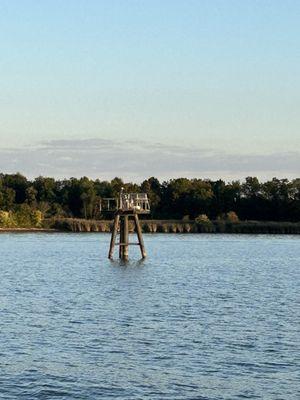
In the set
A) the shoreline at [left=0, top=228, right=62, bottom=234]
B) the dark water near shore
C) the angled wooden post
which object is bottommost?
the dark water near shore

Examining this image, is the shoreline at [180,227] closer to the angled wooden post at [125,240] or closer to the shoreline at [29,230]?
the shoreline at [29,230]

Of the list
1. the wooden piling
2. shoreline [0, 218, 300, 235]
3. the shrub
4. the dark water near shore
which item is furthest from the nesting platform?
the shrub

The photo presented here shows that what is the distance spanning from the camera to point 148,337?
39.5m

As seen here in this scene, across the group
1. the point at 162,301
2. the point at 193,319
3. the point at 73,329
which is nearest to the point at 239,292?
the point at 162,301

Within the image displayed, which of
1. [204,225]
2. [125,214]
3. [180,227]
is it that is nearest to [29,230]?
[180,227]

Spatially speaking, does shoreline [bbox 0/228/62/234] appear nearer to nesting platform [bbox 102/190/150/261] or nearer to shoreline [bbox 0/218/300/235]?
shoreline [bbox 0/218/300/235]

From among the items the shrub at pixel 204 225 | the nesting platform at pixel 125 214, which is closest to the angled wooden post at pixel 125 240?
the nesting platform at pixel 125 214

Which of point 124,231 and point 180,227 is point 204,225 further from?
point 124,231

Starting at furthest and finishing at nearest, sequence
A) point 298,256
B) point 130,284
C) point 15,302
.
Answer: point 298,256 < point 130,284 < point 15,302

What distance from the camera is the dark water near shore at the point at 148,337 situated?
3033 centimetres

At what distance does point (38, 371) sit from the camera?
32.2 meters

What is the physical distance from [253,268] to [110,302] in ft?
122

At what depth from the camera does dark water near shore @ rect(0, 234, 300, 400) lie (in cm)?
3033

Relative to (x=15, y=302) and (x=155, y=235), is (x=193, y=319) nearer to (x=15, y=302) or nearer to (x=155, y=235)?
(x=15, y=302)
